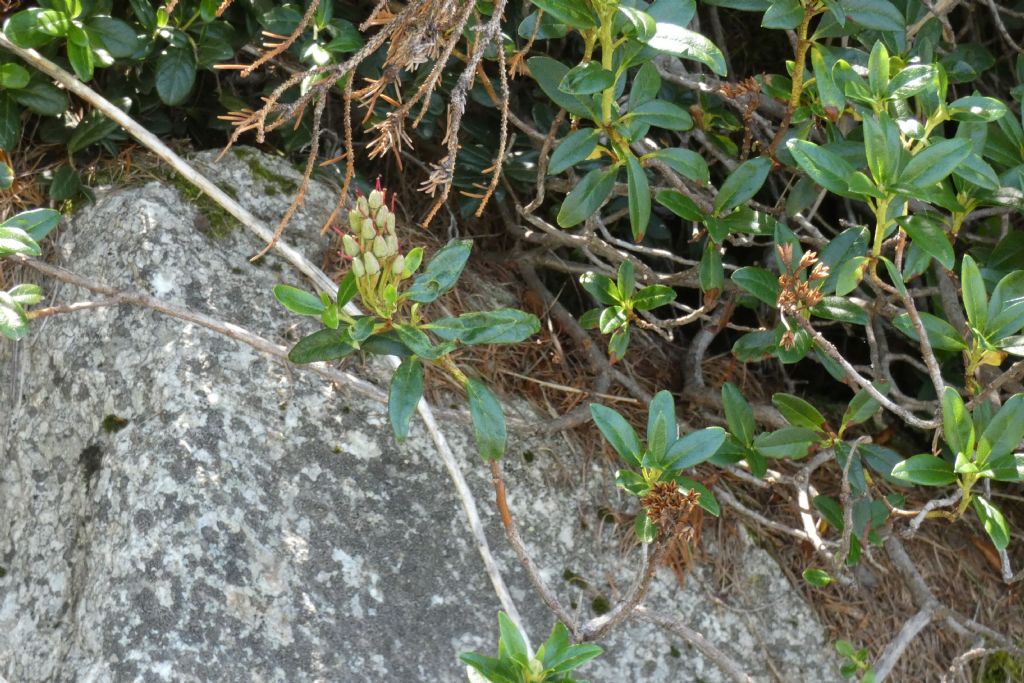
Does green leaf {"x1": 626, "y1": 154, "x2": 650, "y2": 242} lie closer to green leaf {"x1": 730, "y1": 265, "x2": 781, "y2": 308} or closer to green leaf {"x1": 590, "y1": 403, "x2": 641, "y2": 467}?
green leaf {"x1": 730, "y1": 265, "x2": 781, "y2": 308}

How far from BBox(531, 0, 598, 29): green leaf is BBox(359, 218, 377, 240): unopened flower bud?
17.1 inches

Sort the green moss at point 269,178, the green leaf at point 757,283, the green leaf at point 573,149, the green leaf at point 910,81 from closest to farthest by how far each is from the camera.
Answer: the green leaf at point 910,81 → the green leaf at point 573,149 → the green leaf at point 757,283 → the green moss at point 269,178

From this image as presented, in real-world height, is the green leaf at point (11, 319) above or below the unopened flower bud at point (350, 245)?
below

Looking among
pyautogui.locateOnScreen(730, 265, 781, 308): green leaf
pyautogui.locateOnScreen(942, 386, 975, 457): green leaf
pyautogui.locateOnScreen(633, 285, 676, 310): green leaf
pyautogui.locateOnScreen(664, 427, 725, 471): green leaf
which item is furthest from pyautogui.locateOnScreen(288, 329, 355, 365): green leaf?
pyautogui.locateOnScreen(942, 386, 975, 457): green leaf

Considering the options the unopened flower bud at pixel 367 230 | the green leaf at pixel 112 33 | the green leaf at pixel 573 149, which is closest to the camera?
the unopened flower bud at pixel 367 230

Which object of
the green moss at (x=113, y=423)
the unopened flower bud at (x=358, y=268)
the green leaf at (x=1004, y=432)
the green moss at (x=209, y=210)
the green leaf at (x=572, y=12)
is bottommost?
the green moss at (x=113, y=423)

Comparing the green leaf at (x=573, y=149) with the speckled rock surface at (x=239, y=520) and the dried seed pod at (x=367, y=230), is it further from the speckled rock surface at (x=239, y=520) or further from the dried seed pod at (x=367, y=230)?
the speckled rock surface at (x=239, y=520)

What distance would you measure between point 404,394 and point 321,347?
0.15 meters

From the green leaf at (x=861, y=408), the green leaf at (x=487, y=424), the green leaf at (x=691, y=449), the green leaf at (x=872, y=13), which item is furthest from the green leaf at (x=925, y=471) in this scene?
the green leaf at (x=872, y=13)

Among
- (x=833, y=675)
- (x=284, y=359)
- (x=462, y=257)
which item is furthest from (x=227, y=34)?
(x=833, y=675)

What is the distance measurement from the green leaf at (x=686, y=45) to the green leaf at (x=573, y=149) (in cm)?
22

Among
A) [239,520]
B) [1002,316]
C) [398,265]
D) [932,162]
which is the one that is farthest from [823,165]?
[239,520]

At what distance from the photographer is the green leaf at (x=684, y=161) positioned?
1878 millimetres

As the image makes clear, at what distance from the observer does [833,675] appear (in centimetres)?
211
